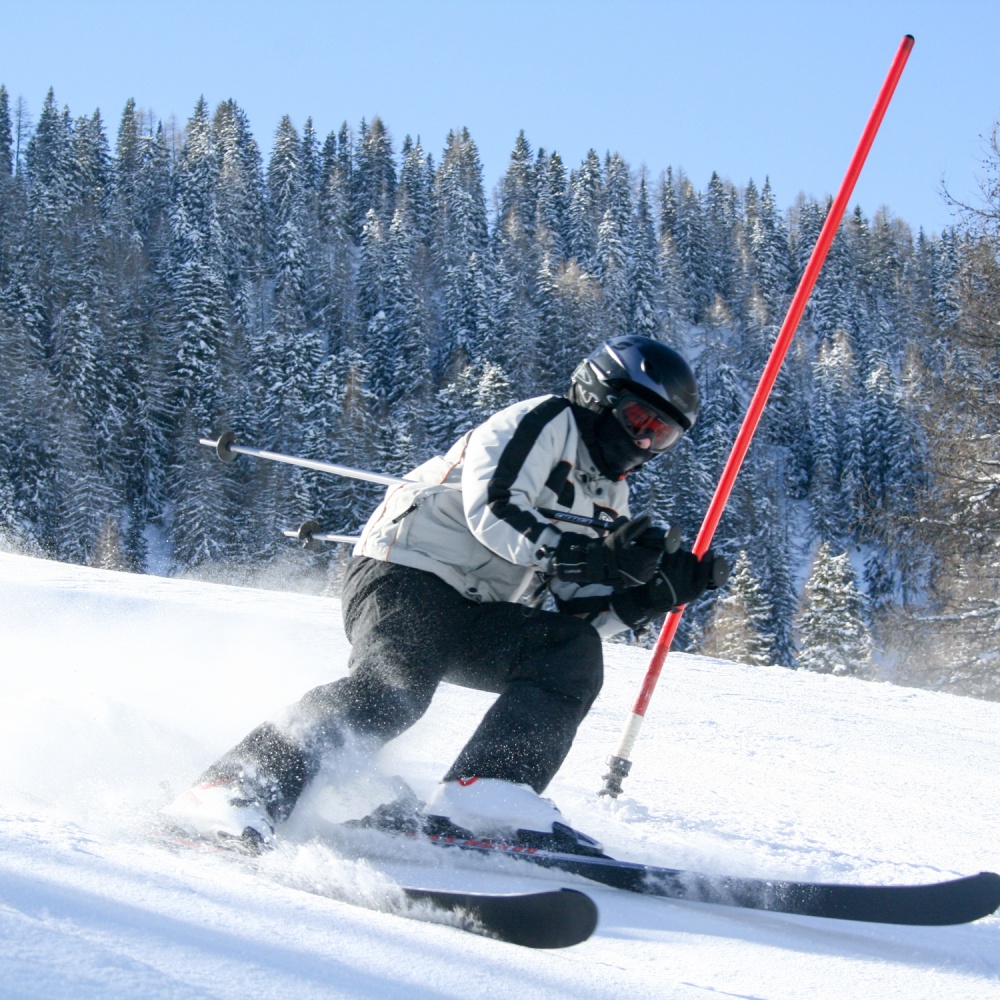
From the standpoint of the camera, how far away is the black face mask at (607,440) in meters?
2.81

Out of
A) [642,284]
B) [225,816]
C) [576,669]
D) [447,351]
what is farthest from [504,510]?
[642,284]

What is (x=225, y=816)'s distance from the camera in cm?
204

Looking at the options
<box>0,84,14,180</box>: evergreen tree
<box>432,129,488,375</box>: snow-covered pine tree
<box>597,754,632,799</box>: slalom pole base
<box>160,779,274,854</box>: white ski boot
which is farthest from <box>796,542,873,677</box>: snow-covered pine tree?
<box>0,84,14,180</box>: evergreen tree

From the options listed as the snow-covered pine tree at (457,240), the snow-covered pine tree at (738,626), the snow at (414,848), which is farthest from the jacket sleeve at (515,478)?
the snow-covered pine tree at (457,240)

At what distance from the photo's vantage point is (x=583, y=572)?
246 centimetres

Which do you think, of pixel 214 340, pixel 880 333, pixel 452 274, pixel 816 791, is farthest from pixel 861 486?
pixel 880 333

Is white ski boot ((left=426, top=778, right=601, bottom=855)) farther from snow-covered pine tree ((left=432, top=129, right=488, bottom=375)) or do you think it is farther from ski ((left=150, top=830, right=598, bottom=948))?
snow-covered pine tree ((left=432, top=129, right=488, bottom=375))

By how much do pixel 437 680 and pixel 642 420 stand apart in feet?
3.16

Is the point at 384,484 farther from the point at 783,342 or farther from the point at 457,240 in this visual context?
the point at 457,240

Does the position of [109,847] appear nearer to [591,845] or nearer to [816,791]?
[591,845]

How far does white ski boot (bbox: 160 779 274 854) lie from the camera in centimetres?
201

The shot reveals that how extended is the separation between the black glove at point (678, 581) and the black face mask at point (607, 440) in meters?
0.35

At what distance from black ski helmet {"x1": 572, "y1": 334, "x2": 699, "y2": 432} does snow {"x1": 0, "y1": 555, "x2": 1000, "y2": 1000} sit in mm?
1225

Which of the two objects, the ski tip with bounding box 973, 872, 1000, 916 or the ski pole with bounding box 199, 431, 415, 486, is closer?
the ski tip with bounding box 973, 872, 1000, 916
